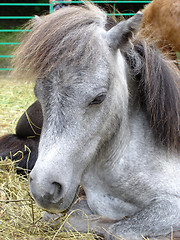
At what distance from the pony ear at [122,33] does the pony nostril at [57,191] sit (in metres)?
0.82

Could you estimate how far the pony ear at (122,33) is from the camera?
192 centimetres

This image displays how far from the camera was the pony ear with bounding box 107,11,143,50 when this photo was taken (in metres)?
1.92

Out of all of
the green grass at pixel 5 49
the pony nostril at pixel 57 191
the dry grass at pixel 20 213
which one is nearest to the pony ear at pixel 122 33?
the dry grass at pixel 20 213

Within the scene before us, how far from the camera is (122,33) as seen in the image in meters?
1.97

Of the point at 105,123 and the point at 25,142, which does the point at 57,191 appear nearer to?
the point at 105,123

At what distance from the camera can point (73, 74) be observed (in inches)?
71.2

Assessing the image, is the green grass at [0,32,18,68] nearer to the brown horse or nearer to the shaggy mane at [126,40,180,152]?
the brown horse

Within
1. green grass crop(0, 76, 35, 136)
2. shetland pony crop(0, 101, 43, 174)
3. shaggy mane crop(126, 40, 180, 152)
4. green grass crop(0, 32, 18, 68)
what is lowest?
green grass crop(0, 32, 18, 68)

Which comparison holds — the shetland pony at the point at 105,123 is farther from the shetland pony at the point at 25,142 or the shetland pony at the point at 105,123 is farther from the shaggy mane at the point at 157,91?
the shetland pony at the point at 25,142

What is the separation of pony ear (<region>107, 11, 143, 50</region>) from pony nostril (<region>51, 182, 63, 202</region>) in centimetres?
82

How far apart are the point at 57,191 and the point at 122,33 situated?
2.98ft

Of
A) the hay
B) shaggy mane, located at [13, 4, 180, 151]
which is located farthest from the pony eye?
the hay

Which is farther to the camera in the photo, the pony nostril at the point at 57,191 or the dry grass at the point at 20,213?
the dry grass at the point at 20,213

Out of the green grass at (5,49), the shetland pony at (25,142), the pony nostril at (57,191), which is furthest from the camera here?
the green grass at (5,49)
